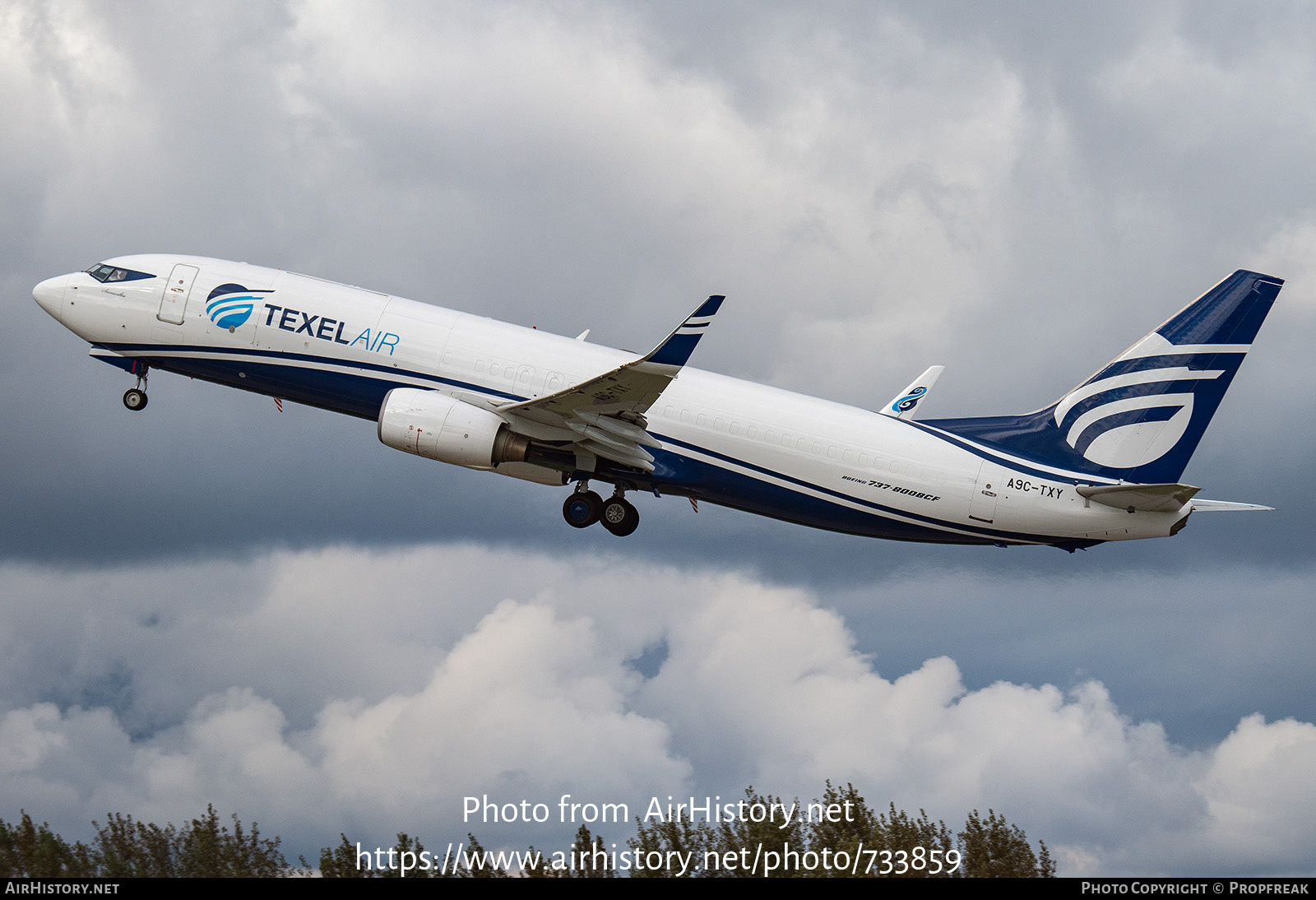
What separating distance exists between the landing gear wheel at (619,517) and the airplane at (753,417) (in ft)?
2.90

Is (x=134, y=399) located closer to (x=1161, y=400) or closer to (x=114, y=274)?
(x=114, y=274)

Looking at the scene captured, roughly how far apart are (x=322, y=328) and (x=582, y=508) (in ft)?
32.5

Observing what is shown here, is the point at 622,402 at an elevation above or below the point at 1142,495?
above

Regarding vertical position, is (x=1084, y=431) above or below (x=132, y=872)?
above

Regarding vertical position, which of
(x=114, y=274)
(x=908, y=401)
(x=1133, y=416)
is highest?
(x=114, y=274)

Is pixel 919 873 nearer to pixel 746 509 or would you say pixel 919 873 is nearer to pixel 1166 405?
pixel 746 509

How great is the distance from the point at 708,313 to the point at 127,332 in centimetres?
2000

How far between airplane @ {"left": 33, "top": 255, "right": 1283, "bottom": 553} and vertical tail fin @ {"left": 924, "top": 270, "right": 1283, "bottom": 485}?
0.05m

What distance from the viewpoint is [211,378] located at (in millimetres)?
39344

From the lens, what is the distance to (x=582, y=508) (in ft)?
129

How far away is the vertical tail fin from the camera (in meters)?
37.6

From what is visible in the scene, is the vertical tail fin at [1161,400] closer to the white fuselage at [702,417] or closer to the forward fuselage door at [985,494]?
the white fuselage at [702,417]

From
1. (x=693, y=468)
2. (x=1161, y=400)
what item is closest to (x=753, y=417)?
(x=693, y=468)
